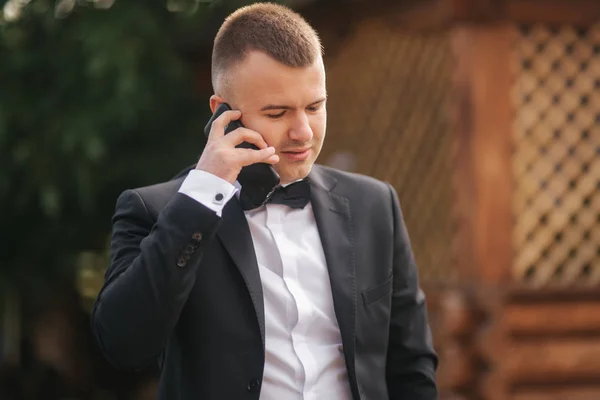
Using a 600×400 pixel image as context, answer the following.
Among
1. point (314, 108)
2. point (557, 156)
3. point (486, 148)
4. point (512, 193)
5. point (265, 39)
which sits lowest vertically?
point (512, 193)

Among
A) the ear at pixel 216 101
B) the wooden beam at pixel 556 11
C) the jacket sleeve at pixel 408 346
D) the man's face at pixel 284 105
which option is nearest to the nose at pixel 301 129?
the man's face at pixel 284 105

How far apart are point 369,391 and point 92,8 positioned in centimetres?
631

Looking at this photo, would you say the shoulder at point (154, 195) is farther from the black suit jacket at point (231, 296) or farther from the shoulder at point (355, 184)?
the shoulder at point (355, 184)

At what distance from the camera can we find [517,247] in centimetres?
758

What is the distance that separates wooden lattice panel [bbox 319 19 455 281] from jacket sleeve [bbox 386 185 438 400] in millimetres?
5099

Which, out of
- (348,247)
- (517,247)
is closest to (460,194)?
(517,247)

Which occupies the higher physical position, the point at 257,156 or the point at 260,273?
the point at 257,156

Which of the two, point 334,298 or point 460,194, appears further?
point 460,194

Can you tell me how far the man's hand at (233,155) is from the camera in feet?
8.34

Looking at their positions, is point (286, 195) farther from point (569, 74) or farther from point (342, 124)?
point (342, 124)

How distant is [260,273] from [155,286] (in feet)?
1.03

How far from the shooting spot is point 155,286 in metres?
2.48

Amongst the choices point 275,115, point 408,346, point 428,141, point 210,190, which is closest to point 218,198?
point 210,190

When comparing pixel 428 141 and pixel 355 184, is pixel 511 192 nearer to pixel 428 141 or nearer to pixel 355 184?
pixel 428 141
